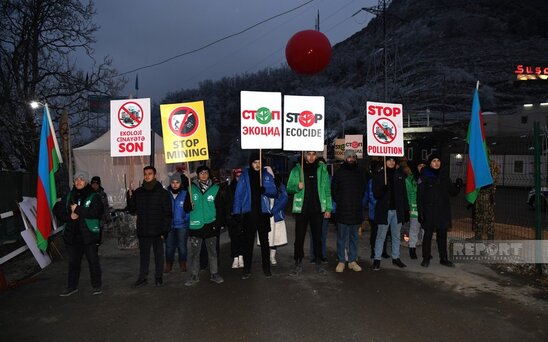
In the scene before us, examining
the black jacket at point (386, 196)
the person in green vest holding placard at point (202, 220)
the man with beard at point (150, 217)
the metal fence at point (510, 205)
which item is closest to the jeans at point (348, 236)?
the black jacket at point (386, 196)

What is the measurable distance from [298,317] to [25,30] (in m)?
15.8

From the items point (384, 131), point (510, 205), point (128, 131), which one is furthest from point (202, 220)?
point (510, 205)

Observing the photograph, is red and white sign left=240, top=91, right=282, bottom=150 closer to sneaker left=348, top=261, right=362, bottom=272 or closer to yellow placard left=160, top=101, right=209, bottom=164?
yellow placard left=160, top=101, right=209, bottom=164

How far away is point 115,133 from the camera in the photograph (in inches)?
287

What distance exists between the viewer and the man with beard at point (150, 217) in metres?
6.51

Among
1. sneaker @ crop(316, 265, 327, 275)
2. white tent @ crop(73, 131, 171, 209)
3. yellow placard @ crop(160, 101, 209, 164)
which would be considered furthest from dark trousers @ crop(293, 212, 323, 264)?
white tent @ crop(73, 131, 171, 209)

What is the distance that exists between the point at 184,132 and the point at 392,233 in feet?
13.7

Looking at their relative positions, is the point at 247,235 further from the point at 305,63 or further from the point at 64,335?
the point at 305,63

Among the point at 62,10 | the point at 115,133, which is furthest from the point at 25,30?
the point at 115,133

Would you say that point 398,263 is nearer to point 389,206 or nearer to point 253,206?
point 389,206
